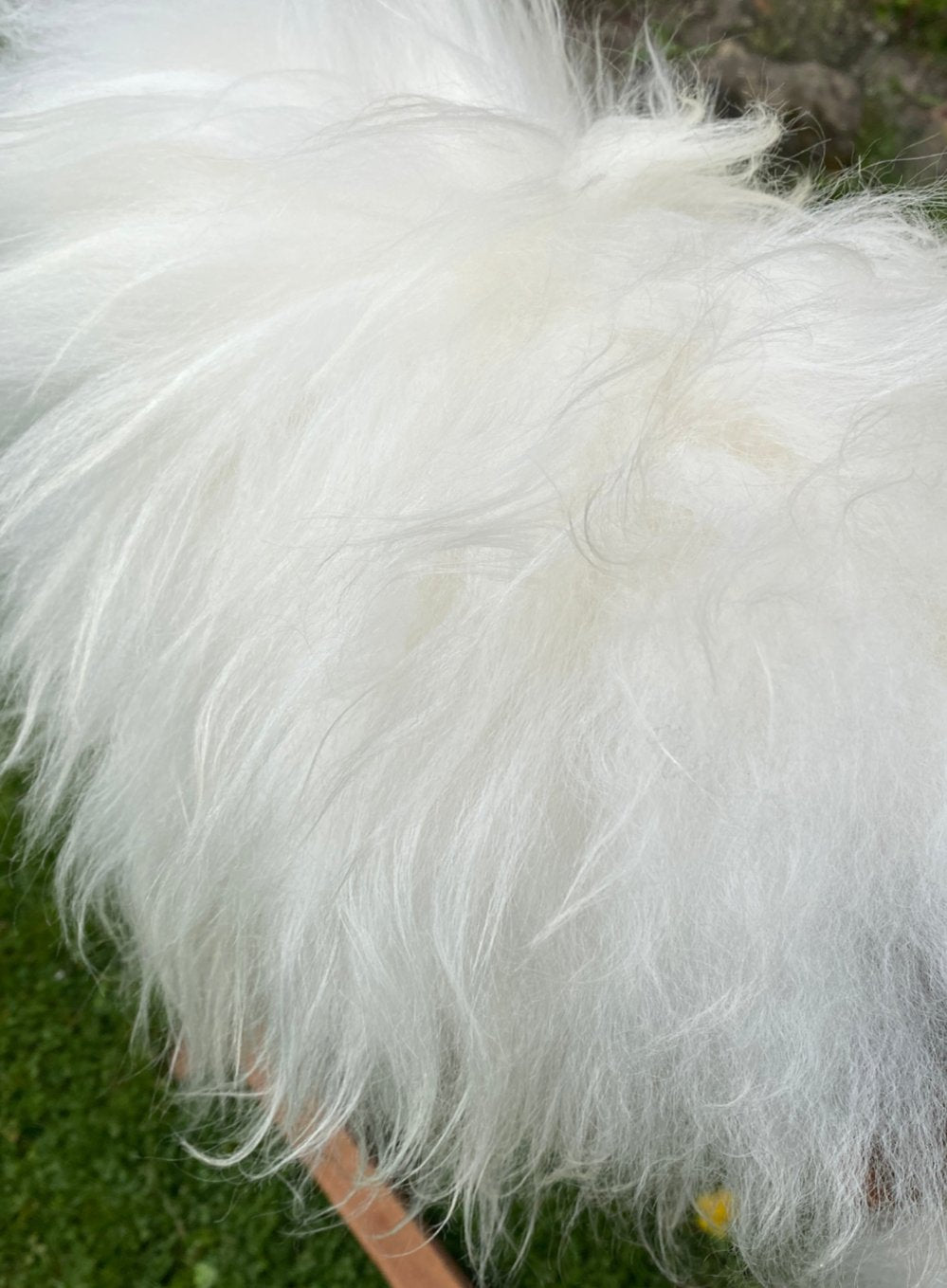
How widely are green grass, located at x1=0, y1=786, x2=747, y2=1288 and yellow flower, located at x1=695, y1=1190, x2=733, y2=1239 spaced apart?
0.44 m

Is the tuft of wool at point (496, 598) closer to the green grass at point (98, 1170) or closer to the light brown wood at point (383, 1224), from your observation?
the light brown wood at point (383, 1224)

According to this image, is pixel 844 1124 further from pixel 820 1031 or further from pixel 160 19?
pixel 160 19

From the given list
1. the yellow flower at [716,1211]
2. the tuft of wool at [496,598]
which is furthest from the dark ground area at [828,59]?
the yellow flower at [716,1211]

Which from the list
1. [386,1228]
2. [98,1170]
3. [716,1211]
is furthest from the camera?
[98,1170]

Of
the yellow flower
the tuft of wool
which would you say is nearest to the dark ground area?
the tuft of wool

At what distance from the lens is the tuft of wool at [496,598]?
0.51 m

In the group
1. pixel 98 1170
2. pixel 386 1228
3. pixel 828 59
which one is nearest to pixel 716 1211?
pixel 386 1228

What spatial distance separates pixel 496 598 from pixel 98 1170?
1.06m

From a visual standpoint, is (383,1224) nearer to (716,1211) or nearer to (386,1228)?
(386,1228)

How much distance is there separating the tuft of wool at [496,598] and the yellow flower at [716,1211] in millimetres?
15

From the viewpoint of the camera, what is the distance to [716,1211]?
2.17 feet

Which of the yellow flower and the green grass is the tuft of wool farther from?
the green grass

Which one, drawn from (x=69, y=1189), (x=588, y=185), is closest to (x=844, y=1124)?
(x=588, y=185)

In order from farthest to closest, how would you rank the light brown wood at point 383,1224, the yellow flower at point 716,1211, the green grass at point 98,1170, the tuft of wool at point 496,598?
the green grass at point 98,1170, the light brown wood at point 383,1224, the yellow flower at point 716,1211, the tuft of wool at point 496,598
